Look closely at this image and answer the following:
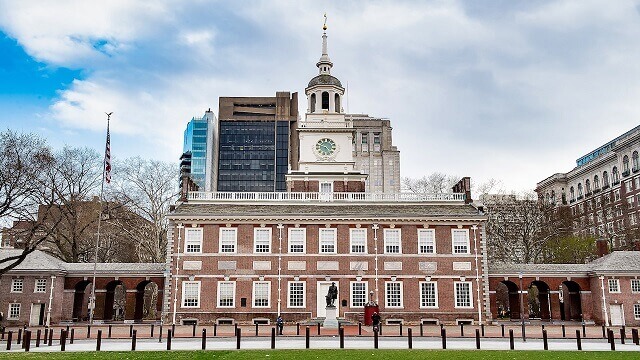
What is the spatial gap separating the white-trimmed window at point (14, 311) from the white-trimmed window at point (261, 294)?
15987 millimetres

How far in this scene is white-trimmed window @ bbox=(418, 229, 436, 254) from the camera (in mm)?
41750

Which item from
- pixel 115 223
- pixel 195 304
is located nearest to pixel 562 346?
A: pixel 195 304

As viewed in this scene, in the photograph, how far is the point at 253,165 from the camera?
509 feet

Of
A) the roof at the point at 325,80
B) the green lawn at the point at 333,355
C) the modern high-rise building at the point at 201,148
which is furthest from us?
the modern high-rise building at the point at 201,148

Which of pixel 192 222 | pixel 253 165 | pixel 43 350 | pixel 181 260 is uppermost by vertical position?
pixel 253 165

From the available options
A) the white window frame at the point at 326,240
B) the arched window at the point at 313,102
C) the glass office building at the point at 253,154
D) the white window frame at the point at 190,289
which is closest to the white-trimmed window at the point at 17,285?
the white window frame at the point at 190,289

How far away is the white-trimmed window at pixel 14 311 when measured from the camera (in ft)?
134

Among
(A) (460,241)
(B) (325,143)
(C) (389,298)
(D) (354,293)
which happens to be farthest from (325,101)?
(C) (389,298)

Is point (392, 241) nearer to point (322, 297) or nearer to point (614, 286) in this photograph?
point (322, 297)

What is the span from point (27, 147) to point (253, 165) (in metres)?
117

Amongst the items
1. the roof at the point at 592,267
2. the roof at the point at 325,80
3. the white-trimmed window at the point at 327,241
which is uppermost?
the roof at the point at 325,80

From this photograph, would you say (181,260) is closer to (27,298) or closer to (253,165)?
(27,298)

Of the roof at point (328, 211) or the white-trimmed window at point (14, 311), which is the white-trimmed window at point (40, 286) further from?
the roof at point (328, 211)

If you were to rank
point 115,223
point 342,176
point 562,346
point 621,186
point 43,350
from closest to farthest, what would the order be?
point 43,350 → point 562,346 → point 342,176 → point 115,223 → point 621,186
